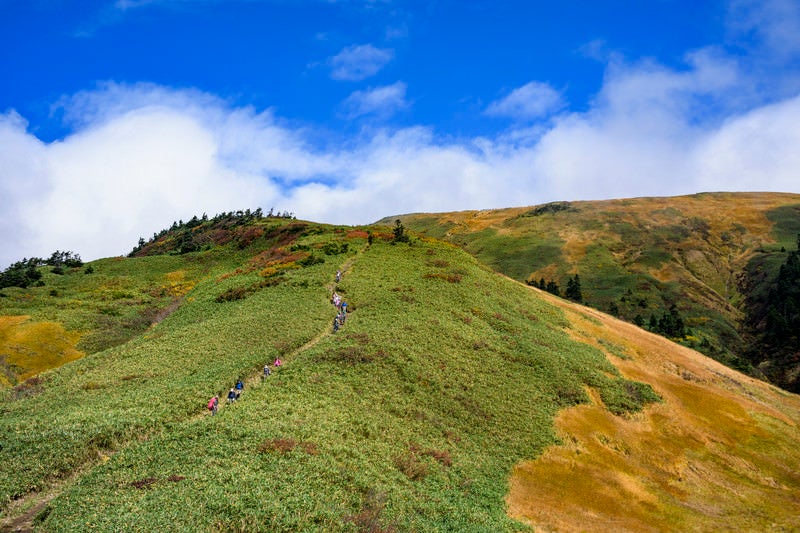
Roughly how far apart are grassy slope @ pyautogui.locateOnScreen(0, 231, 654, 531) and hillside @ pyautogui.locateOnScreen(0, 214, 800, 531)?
0.42ft

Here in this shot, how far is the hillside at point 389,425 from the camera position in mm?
20219

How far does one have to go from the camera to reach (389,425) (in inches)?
1179

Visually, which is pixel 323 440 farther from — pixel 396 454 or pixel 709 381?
pixel 709 381

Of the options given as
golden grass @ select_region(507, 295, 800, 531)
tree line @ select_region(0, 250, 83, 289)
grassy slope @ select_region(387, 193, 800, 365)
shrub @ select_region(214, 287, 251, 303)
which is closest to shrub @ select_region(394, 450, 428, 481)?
golden grass @ select_region(507, 295, 800, 531)

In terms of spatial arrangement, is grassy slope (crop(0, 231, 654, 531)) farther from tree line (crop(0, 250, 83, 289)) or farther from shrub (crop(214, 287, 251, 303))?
tree line (crop(0, 250, 83, 289))

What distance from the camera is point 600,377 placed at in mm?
43719

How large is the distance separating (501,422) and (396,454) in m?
10.8

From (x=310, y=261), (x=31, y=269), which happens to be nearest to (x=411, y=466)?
(x=310, y=261)

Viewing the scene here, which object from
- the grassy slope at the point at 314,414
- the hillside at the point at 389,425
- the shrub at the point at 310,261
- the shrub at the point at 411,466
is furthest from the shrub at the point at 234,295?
the shrub at the point at 411,466

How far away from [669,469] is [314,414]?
85.3ft

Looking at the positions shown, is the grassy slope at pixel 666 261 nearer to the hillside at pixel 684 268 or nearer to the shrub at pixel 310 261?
the hillside at pixel 684 268

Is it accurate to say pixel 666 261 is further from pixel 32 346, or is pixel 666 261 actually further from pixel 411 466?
pixel 32 346

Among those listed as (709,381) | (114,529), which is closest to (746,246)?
(709,381)

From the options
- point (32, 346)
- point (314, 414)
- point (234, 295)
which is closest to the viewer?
point (314, 414)
